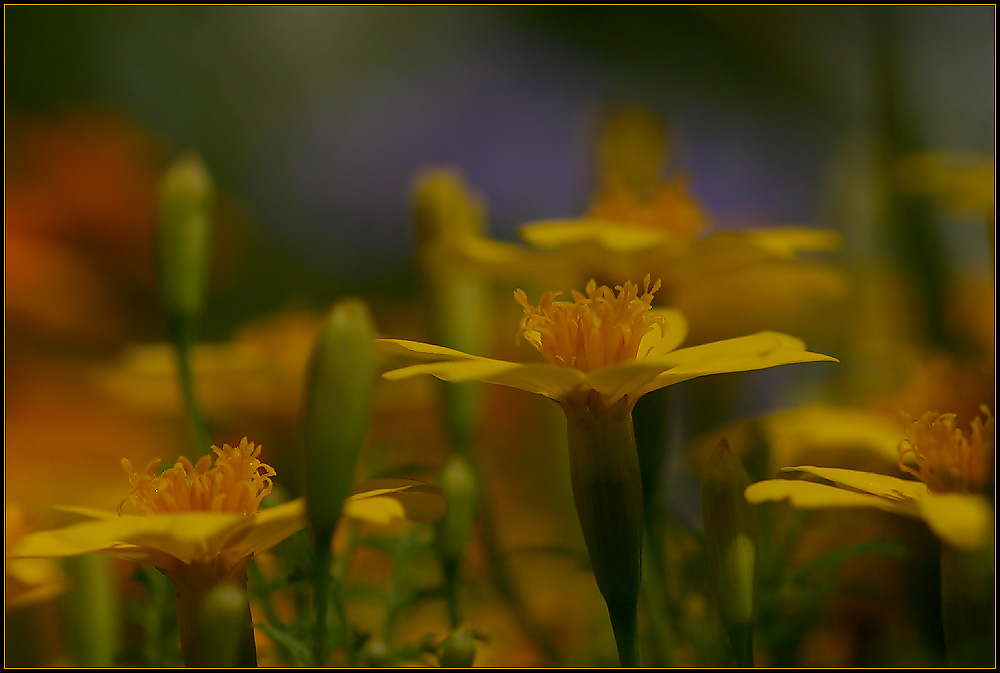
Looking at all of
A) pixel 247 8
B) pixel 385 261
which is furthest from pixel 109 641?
pixel 247 8

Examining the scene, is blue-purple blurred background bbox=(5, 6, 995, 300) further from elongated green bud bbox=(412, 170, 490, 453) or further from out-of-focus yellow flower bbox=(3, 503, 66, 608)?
out-of-focus yellow flower bbox=(3, 503, 66, 608)

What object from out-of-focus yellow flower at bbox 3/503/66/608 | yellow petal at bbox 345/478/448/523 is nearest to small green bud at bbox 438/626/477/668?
yellow petal at bbox 345/478/448/523

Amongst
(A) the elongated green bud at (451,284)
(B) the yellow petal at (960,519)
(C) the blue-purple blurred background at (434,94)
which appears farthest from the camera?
(C) the blue-purple blurred background at (434,94)

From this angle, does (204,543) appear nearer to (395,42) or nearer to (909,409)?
(909,409)

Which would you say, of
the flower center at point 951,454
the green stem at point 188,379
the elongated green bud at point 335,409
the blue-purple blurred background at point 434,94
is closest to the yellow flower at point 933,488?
the flower center at point 951,454

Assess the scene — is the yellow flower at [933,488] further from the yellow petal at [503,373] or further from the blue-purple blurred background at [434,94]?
the blue-purple blurred background at [434,94]
